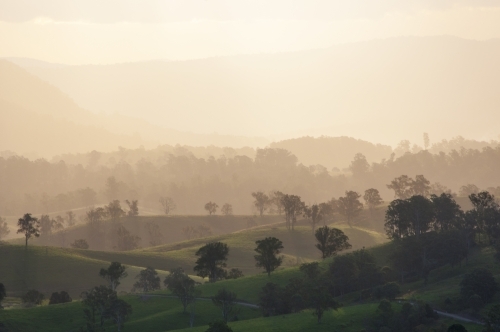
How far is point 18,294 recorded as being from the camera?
14662 cm

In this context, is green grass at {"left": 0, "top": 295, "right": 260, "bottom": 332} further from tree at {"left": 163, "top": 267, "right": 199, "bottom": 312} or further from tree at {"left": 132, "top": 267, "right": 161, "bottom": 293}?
tree at {"left": 132, "top": 267, "right": 161, "bottom": 293}

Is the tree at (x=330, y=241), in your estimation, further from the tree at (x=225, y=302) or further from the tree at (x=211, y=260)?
the tree at (x=225, y=302)

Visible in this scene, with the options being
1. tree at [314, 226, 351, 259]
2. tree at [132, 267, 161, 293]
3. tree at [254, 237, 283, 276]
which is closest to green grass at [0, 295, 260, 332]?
tree at [132, 267, 161, 293]

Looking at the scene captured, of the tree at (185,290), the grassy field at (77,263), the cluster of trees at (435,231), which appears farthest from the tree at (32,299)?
the cluster of trees at (435,231)

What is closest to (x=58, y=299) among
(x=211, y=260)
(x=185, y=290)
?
(x=185, y=290)

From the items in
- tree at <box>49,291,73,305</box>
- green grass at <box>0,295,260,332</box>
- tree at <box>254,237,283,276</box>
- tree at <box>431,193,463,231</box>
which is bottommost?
green grass at <box>0,295,260,332</box>

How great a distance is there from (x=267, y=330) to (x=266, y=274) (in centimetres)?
4390

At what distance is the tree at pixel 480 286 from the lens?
101 metres

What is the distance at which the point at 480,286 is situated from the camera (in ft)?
331

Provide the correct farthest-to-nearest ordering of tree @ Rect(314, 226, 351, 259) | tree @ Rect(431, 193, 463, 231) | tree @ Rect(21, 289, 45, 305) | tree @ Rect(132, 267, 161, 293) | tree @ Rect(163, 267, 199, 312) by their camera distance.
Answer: tree @ Rect(431, 193, 463, 231) → tree @ Rect(314, 226, 351, 259) → tree @ Rect(132, 267, 161, 293) → tree @ Rect(21, 289, 45, 305) → tree @ Rect(163, 267, 199, 312)

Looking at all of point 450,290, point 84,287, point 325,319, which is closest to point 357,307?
point 325,319

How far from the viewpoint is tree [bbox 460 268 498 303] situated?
100556 millimetres

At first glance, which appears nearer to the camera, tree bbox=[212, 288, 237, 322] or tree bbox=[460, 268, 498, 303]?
tree bbox=[460, 268, 498, 303]

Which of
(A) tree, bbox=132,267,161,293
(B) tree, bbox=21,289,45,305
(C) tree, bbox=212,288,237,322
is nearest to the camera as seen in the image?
(C) tree, bbox=212,288,237,322
